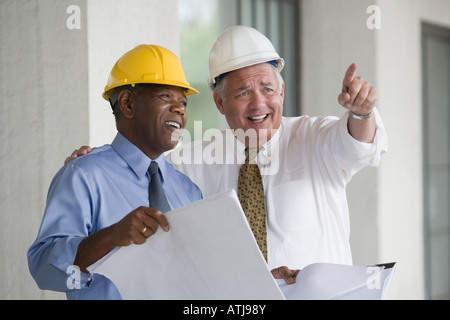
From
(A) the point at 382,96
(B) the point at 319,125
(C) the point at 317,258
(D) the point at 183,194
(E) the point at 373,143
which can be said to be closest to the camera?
(D) the point at 183,194

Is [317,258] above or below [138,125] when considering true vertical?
below

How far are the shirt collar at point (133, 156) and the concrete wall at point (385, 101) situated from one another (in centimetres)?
317

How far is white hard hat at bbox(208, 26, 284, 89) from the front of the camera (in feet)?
6.98

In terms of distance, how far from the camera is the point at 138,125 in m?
1.53

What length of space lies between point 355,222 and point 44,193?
Answer: 8.55 feet

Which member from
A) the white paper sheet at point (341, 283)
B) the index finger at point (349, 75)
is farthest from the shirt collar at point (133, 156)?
the index finger at point (349, 75)

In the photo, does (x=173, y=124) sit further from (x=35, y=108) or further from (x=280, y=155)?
(x=35, y=108)

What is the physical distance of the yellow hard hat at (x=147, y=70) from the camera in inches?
59.7

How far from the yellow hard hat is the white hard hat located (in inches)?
22.9

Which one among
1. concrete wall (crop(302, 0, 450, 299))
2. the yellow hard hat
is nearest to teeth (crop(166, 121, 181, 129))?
the yellow hard hat

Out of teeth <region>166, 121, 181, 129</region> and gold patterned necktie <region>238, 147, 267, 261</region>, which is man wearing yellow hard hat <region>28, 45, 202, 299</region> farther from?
gold patterned necktie <region>238, 147, 267, 261</region>

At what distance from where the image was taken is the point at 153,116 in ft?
4.96

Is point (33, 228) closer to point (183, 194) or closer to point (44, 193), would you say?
point (44, 193)

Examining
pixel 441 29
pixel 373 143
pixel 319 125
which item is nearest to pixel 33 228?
pixel 319 125
